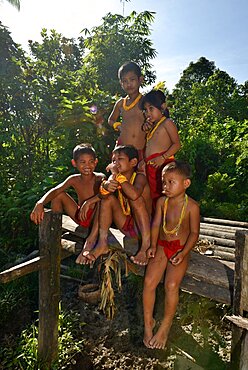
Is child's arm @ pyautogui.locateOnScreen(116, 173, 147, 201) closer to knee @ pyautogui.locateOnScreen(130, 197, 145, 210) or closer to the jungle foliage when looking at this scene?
knee @ pyautogui.locateOnScreen(130, 197, 145, 210)

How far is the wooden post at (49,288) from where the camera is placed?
3.08 m

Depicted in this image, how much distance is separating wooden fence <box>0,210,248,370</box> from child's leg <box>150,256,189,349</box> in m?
0.06

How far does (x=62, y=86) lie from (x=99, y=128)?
1.97 metres

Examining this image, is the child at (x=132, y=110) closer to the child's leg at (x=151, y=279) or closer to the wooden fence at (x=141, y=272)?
the wooden fence at (x=141, y=272)

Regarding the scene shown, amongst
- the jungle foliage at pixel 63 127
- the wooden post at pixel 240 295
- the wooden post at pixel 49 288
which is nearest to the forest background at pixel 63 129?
the jungle foliage at pixel 63 127

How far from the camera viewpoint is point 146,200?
298 centimetres

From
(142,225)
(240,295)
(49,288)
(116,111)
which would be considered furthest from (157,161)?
(49,288)

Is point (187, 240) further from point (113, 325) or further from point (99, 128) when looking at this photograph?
point (99, 128)

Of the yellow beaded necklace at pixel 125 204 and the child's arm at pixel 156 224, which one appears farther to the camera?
the yellow beaded necklace at pixel 125 204

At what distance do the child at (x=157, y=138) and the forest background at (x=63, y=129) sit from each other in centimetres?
313

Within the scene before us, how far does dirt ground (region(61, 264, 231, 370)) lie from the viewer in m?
3.79

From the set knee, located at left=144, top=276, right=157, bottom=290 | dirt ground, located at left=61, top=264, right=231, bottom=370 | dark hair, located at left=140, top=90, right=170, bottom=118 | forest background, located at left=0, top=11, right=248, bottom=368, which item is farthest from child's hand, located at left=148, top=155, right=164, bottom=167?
forest background, located at left=0, top=11, right=248, bottom=368

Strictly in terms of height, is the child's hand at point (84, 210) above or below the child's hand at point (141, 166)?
below

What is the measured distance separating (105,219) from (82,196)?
634mm
